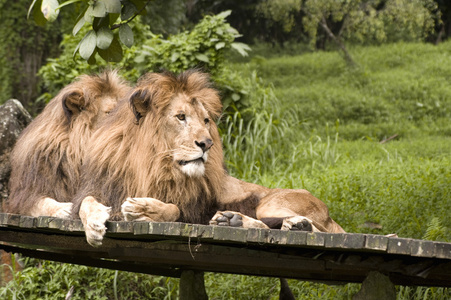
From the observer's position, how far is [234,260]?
3160 millimetres

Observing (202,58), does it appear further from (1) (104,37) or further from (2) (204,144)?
(2) (204,144)

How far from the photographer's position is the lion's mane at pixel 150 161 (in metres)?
3.37

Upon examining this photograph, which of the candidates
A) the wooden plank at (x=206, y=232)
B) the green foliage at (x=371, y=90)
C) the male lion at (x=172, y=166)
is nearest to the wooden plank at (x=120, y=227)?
the male lion at (x=172, y=166)

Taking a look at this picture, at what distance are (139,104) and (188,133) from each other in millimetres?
352

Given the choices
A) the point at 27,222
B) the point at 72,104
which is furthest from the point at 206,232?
the point at 72,104

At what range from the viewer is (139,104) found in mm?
3484

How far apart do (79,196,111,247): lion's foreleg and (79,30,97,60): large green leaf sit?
76 cm

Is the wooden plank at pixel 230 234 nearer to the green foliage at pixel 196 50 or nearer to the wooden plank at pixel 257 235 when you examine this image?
the wooden plank at pixel 257 235

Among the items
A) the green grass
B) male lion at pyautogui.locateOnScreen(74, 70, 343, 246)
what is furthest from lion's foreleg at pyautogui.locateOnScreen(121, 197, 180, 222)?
the green grass

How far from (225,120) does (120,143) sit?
441 cm

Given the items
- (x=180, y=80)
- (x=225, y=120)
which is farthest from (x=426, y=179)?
(x=180, y=80)

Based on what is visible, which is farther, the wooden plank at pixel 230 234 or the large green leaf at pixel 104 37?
the large green leaf at pixel 104 37

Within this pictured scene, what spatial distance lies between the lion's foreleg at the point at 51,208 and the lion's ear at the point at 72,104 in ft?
1.77

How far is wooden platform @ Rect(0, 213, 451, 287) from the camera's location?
7.92ft
